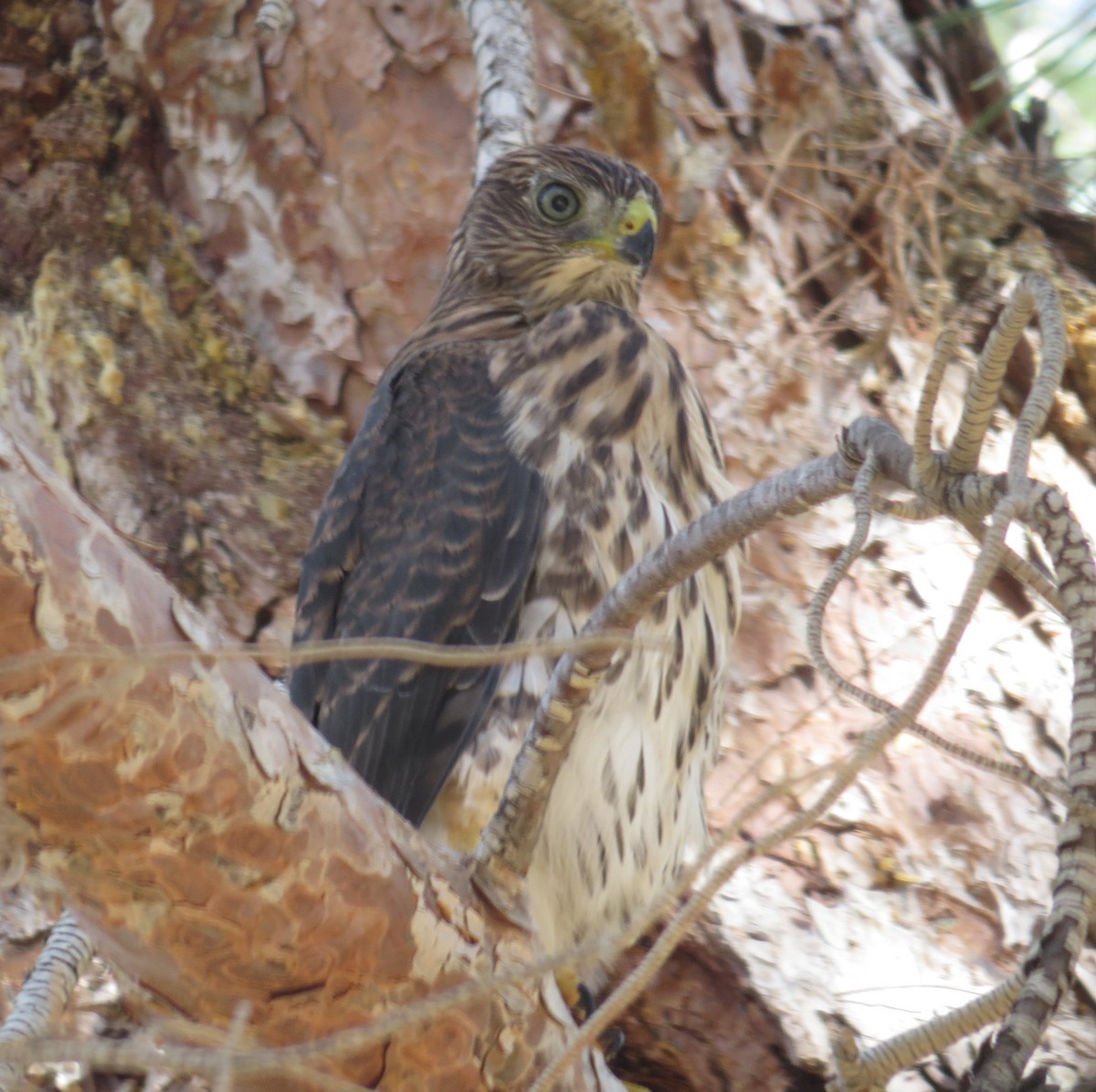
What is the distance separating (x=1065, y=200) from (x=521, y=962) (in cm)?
292

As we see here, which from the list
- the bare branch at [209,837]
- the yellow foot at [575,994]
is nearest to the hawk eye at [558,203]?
the yellow foot at [575,994]

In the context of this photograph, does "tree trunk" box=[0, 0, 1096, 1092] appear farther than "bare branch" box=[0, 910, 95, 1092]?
Yes

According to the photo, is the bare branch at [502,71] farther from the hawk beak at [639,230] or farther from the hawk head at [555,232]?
the hawk beak at [639,230]

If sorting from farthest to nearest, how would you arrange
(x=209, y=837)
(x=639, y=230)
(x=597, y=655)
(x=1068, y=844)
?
(x=639, y=230) < (x=597, y=655) < (x=209, y=837) < (x=1068, y=844)

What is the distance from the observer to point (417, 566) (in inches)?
118

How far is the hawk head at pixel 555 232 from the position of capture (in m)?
3.44

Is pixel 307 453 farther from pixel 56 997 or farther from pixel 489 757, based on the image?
pixel 56 997

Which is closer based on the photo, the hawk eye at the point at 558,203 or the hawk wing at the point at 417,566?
the hawk wing at the point at 417,566

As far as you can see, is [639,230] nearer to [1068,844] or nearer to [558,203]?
[558,203]

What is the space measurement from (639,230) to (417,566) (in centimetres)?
98

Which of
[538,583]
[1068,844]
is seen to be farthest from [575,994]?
[1068,844]

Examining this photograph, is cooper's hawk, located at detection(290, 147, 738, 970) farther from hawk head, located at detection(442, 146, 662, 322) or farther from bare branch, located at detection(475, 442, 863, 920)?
bare branch, located at detection(475, 442, 863, 920)

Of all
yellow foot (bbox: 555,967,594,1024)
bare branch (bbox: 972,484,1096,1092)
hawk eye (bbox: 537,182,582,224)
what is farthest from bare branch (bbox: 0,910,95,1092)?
hawk eye (bbox: 537,182,582,224)

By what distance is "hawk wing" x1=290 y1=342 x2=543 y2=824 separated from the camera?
2826mm
